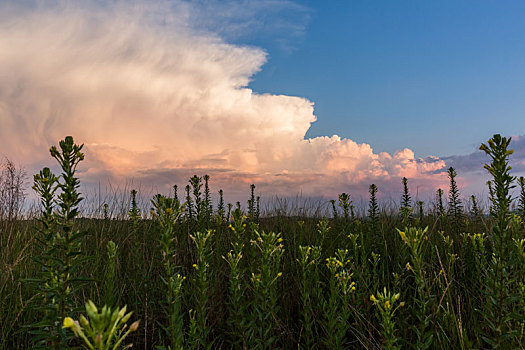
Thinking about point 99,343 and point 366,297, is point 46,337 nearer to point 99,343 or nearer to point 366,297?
point 99,343

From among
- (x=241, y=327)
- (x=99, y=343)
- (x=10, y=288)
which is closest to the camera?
(x=99, y=343)

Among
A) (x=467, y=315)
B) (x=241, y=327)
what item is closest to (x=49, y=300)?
(x=241, y=327)

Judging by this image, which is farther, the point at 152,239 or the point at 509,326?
the point at 152,239

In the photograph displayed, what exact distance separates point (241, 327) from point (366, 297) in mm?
1832

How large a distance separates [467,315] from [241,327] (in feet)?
10.4

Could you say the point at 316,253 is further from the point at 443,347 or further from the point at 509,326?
the point at 509,326

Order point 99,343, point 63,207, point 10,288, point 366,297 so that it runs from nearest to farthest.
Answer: point 99,343
point 63,207
point 366,297
point 10,288

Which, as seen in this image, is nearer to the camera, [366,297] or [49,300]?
[49,300]

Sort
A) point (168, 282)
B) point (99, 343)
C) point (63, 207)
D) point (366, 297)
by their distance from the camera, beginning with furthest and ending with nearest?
point (366, 297)
point (63, 207)
point (168, 282)
point (99, 343)

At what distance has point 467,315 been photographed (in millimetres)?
4301

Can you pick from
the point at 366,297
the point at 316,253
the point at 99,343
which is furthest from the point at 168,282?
the point at 366,297

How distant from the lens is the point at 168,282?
2.44 m

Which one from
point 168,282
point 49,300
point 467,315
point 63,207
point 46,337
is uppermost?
A: point 63,207

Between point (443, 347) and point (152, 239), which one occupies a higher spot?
point (152, 239)
